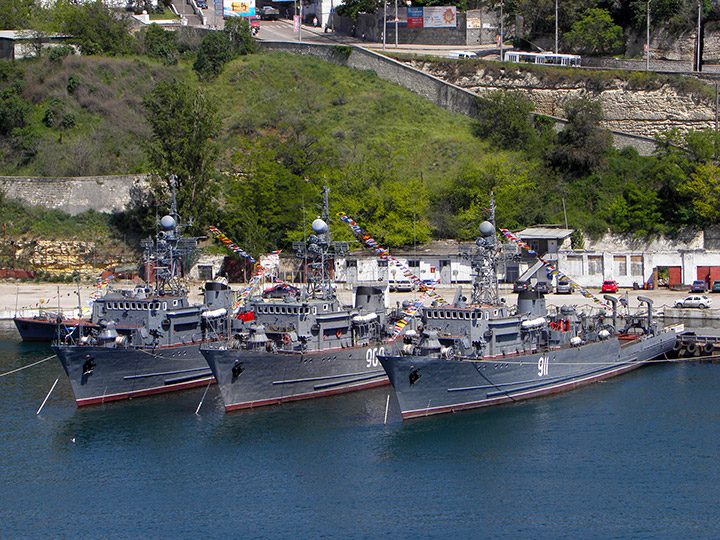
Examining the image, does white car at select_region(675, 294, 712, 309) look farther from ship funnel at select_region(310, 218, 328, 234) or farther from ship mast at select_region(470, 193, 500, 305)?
ship funnel at select_region(310, 218, 328, 234)

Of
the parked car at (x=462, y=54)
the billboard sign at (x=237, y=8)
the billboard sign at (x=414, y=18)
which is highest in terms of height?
the billboard sign at (x=237, y=8)

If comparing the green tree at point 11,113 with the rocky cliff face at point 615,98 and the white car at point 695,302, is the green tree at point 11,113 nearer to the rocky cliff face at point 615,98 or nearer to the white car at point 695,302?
the rocky cliff face at point 615,98

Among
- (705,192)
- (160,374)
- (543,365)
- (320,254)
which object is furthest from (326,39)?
(543,365)

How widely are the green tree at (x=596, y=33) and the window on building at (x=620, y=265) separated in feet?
92.2

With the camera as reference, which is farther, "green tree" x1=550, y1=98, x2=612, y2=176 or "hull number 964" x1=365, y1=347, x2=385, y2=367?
"green tree" x1=550, y1=98, x2=612, y2=176

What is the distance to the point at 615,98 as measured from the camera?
7912cm

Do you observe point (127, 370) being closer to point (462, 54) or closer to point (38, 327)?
point (38, 327)

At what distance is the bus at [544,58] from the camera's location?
82.5m

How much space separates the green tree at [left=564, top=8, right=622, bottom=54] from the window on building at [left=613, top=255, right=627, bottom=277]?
92.2 feet

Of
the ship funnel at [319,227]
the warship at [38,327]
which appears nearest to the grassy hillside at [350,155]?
the warship at [38,327]

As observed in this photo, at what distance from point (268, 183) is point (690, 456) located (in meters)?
42.0

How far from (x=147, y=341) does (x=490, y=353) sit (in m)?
14.9

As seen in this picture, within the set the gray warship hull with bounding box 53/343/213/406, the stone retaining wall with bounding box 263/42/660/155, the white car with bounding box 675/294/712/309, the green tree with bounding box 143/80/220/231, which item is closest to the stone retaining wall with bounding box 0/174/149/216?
the green tree with bounding box 143/80/220/231

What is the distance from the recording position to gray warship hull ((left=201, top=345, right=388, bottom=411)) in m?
36.9
